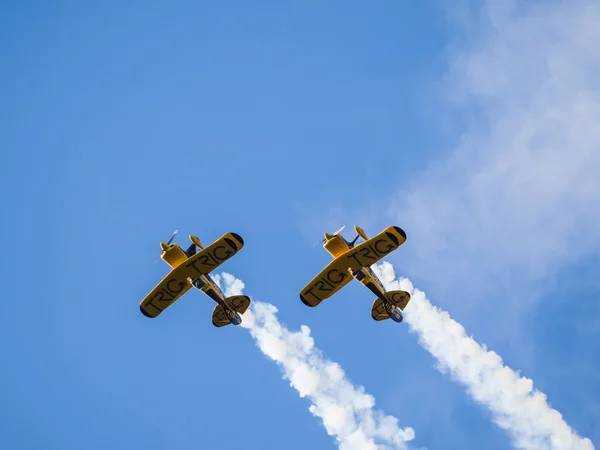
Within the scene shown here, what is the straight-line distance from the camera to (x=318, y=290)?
→ 193 ft

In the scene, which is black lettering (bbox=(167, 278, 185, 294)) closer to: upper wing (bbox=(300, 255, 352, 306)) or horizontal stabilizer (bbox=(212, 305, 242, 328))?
horizontal stabilizer (bbox=(212, 305, 242, 328))

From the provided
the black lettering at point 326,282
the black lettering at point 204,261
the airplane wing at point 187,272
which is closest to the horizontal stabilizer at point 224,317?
the airplane wing at point 187,272

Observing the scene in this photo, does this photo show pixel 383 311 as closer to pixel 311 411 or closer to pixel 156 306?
pixel 311 411

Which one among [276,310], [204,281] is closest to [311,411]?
[276,310]

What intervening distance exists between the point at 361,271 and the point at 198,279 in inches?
447

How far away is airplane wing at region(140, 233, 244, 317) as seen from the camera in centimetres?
5503

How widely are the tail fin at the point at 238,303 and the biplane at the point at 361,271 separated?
13.1 feet

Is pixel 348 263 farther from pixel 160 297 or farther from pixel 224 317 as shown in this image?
pixel 160 297

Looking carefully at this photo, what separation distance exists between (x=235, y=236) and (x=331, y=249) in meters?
6.92

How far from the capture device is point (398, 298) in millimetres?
60188

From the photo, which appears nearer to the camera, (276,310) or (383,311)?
(383,311)

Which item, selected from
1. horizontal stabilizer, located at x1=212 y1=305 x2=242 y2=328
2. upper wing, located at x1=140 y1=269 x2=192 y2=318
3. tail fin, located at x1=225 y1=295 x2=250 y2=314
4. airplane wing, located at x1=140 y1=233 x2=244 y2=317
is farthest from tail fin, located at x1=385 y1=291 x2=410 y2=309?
upper wing, located at x1=140 y1=269 x2=192 y2=318

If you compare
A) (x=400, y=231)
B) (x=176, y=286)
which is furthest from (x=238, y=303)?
(x=400, y=231)

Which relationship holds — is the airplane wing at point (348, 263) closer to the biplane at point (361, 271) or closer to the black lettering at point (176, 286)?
the biplane at point (361, 271)
